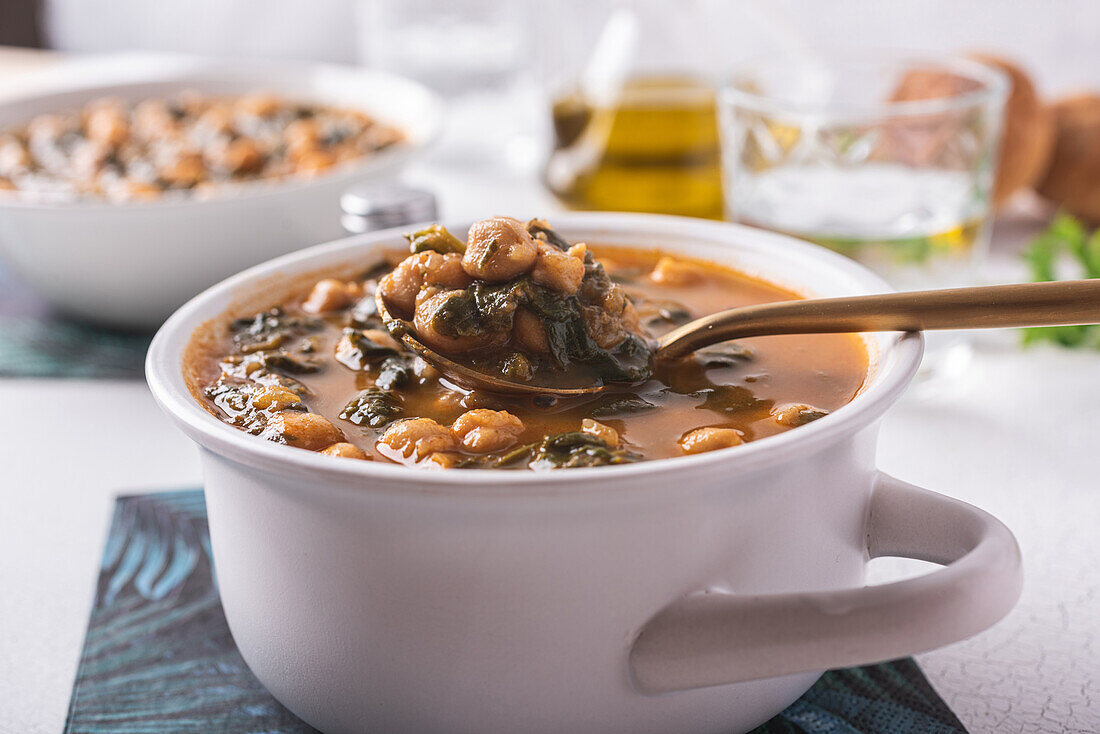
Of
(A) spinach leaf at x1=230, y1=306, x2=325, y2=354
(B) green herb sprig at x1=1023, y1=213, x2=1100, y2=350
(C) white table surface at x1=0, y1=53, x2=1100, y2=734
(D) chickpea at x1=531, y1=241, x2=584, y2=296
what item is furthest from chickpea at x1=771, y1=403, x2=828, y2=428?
(B) green herb sprig at x1=1023, y1=213, x2=1100, y2=350

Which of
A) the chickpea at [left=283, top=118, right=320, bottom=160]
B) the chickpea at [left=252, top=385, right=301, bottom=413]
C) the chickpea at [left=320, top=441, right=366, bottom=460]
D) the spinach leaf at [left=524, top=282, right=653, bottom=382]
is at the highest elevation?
the spinach leaf at [left=524, top=282, right=653, bottom=382]

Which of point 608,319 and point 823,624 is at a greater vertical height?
point 608,319

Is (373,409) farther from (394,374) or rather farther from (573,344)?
(573,344)

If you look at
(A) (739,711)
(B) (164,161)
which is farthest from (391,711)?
(B) (164,161)

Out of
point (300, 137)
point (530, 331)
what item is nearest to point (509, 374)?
point (530, 331)

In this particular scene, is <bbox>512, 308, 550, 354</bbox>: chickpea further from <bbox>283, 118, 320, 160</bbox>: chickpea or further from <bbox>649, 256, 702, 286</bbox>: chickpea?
<bbox>283, 118, 320, 160</bbox>: chickpea

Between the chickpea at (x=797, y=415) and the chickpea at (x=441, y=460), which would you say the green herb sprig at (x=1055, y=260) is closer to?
the chickpea at (x=797, y=415)

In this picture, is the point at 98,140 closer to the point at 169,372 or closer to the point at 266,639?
the point at 169,372
